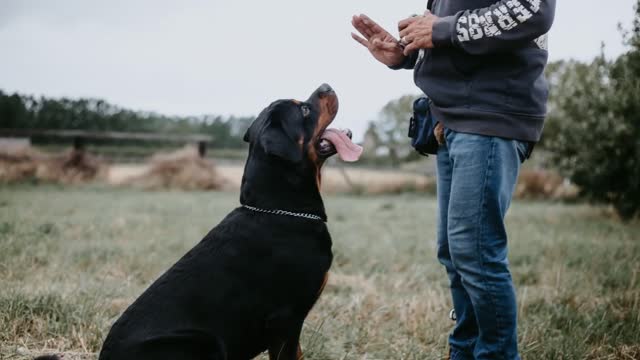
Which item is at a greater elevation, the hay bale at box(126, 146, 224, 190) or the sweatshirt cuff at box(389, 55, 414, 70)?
the sweatshirt cuff at box(389, 55, 414, 70)

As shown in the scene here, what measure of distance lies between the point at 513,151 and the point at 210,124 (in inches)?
895

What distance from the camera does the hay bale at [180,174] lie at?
1650 centimetres

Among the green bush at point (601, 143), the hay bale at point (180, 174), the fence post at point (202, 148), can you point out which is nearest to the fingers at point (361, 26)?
the green bush at point (601, 143)

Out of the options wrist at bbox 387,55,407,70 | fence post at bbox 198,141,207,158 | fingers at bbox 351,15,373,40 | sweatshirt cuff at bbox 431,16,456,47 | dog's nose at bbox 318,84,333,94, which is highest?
fingers at bbox 351,15,373,40

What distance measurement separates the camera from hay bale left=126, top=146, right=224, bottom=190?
54.1 ft

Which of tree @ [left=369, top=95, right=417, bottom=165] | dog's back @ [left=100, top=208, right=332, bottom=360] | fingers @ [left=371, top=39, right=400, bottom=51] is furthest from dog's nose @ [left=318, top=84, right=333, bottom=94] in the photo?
tree @ [left=369, top=95, right=417, bottom=165]

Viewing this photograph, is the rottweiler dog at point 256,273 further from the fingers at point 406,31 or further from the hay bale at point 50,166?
the hay bale at point 50,166

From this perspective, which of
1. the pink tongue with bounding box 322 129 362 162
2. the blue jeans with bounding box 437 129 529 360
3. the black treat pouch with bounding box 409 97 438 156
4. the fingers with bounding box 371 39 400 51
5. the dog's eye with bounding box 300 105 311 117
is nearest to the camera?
the blue jeans with bounding box 437 129 529 360

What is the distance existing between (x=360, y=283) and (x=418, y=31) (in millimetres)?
3161

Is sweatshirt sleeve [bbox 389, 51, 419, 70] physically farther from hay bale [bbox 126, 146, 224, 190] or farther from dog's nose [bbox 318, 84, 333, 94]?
hay bale [bbox 126, 146, 224, 190]

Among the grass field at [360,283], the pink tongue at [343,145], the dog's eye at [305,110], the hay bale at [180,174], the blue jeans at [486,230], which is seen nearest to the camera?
the blue jeans at [486,230]

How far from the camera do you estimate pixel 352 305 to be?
4.10 meters

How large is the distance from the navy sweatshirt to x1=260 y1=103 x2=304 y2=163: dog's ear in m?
0.78

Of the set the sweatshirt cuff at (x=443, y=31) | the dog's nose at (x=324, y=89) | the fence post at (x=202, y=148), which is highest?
the sweatshirt cuff at (x=443, y=31)
